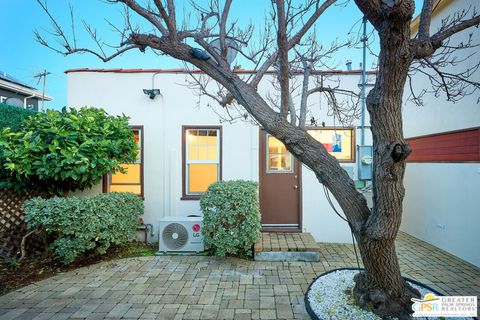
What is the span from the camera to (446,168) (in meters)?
5.30

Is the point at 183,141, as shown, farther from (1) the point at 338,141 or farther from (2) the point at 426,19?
(2) the point at 426,19

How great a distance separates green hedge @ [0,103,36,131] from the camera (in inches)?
195

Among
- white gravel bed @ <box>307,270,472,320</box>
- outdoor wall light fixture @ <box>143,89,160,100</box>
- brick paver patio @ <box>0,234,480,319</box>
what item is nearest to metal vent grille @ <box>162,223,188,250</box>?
brick paver patio @ <box>0,234,480,319</box>

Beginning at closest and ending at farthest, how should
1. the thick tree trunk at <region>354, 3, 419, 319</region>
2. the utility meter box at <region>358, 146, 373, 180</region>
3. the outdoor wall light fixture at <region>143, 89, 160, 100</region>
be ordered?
the thick tree trunk at <region>354, 3, 419, 319</region>, the utility meter box at <region>358, 146, 373, 180</region>, the outdoor wall light fixture at <region>143, 89, 160, 100</region>

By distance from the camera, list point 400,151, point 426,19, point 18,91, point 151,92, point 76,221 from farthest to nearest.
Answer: point 18,91 → point 151,92 → point 76,221 → point 426,19 → point 400,151

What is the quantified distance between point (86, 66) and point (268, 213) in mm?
5017

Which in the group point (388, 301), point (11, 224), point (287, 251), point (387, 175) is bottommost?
point (287, 251)

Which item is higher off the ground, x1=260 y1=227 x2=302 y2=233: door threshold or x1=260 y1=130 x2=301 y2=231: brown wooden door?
x1=260 y1=130 x2=301 y2=231: brown wooden door

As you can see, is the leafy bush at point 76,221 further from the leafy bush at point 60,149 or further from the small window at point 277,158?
the small window at point 277,158

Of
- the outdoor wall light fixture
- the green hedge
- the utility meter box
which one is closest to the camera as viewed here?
the utility meter box

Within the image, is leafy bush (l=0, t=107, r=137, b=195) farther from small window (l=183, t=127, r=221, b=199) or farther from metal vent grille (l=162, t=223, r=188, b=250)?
metal vent grille (l=162, t=223, r=188, b=250)

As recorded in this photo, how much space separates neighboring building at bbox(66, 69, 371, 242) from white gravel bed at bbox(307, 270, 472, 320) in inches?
90.7

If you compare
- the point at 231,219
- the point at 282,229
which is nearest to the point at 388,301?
the point at 231,219

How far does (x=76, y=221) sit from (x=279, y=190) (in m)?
3.74
